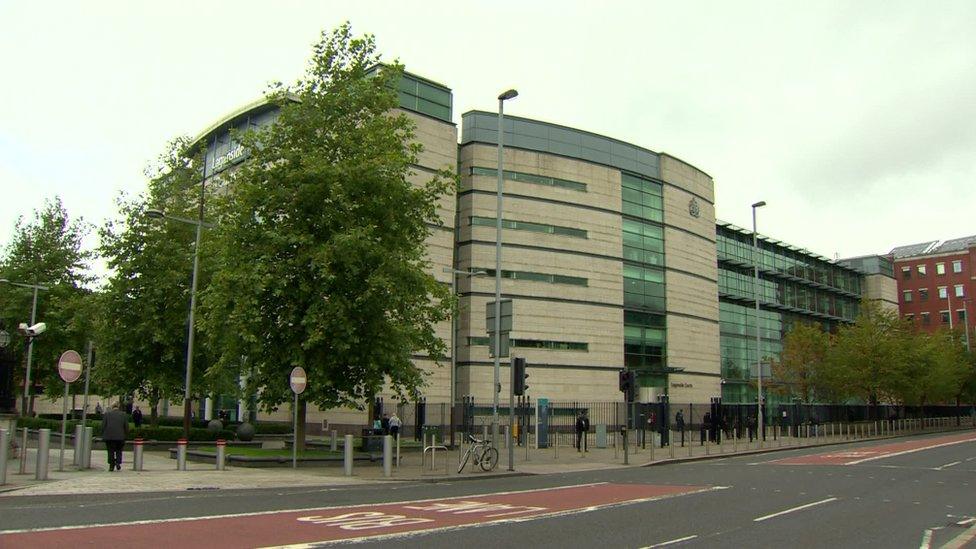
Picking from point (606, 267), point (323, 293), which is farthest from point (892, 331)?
point (323, 293)

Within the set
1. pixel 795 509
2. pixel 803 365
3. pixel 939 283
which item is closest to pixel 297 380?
pixel 795 509

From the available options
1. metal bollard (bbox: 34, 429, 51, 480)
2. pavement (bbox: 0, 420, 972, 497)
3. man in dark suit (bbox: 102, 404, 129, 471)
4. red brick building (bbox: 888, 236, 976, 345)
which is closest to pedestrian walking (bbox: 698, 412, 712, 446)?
pavement (bbox: 0, 420, 972, 497)

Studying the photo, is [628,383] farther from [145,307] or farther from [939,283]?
[939,283]

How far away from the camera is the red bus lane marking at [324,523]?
8773mm

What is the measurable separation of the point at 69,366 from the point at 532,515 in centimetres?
1187

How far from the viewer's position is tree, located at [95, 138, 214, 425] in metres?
30.7

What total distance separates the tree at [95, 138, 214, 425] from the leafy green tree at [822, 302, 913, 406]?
4401 centimetres

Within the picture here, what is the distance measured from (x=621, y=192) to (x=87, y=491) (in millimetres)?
47182

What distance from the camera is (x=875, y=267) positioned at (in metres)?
90.9

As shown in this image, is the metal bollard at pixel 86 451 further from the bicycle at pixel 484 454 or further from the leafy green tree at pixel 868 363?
the leafy green tree at pixel 868 363

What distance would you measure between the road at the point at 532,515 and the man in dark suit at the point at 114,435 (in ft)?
17.0

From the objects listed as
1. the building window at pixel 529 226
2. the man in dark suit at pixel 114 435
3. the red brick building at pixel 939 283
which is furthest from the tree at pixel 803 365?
the man in dark suit at pixel 114 435

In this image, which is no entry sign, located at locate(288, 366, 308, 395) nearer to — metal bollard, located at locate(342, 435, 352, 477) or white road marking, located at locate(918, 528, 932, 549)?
metal bollard, located at locate(342, 435, 352, 477)

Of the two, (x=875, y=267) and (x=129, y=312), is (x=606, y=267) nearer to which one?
(x=129, y=312)
